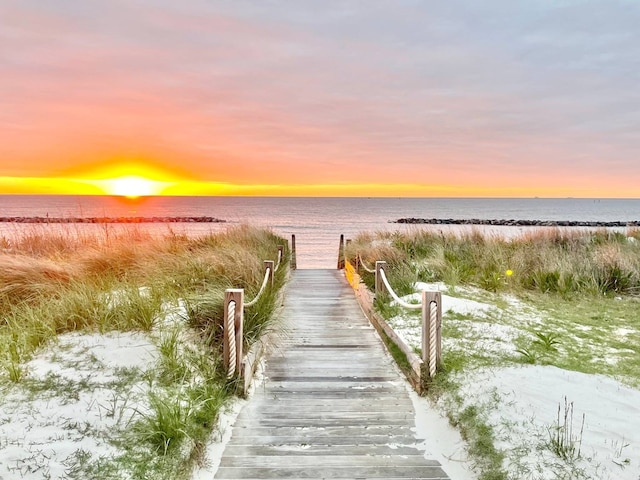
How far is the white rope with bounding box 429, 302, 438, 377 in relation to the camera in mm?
4723

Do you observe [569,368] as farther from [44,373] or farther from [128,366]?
[44,373]

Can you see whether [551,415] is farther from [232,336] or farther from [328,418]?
[232,336]

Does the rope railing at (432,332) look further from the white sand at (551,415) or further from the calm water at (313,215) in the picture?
the calm water at (313,215)

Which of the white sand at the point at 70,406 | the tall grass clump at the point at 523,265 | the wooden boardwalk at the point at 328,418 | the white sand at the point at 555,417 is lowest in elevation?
the wooden boardwalk at the point at 328,418

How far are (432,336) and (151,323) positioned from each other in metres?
3.30

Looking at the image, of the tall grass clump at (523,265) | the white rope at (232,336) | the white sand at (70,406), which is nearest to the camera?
the white sand at (70,406)

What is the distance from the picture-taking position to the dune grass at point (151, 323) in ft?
10.9

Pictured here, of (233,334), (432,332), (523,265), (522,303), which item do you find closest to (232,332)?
(233,334)

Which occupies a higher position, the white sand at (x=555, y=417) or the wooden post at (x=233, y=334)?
the wooden post at (x=233, y=334)

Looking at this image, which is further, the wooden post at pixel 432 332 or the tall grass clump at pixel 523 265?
the tall grass clump at pixel 523 265

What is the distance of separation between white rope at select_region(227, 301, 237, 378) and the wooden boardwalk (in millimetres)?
429

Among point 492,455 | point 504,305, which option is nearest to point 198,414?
point 492,455

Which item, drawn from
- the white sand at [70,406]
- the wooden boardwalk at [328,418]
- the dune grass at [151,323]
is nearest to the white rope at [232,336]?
the dune grass at [151,323]

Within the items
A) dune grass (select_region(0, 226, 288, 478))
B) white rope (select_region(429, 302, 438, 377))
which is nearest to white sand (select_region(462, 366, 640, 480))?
white rope (select_region(429, 302, 438, 377))
